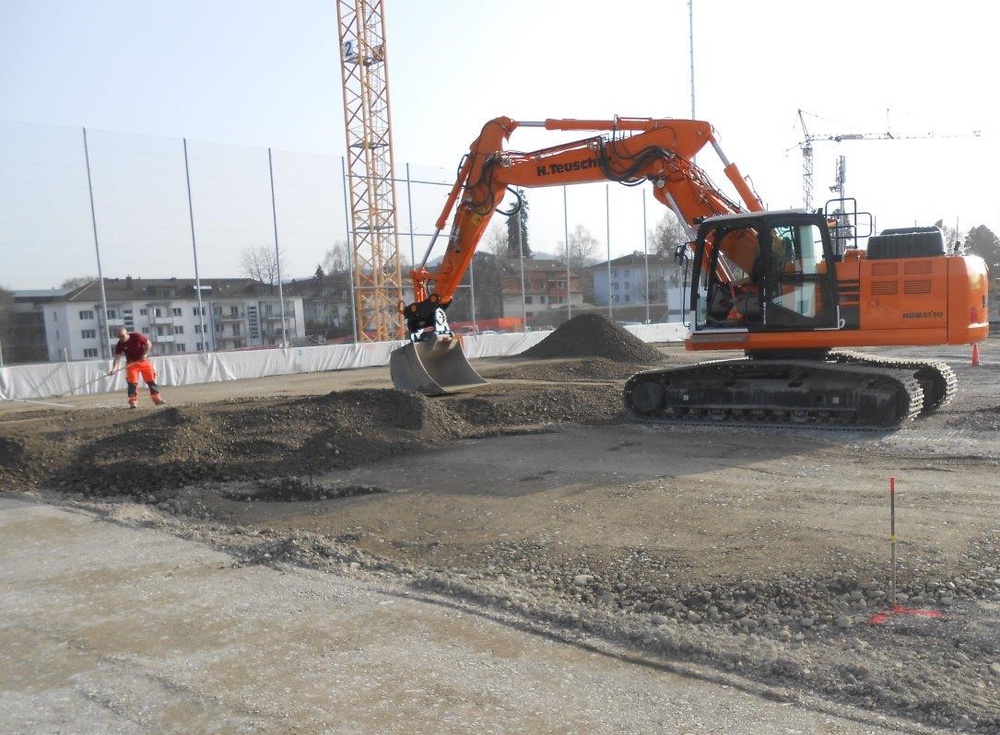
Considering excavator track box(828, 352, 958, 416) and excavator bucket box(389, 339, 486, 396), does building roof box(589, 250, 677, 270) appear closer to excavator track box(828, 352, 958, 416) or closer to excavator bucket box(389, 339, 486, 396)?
excavator bucket box(389, 339, 486, 396)

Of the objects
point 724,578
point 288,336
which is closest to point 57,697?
point 724,578

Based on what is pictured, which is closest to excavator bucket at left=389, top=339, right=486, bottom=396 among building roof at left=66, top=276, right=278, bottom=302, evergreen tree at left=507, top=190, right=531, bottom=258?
building roof at left=66, top=276, right=278, bottom=302

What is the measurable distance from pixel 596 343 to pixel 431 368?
30.3 feet

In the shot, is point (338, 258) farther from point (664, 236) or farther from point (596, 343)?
point (664, 236)

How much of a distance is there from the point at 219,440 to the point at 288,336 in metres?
16.4

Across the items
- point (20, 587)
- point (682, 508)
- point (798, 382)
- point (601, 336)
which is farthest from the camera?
point (601, 336)

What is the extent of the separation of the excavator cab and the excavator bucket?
16.5 ft

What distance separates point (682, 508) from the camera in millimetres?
7297

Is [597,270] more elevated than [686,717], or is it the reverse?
[597,270]

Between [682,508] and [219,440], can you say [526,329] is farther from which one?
[682,508]

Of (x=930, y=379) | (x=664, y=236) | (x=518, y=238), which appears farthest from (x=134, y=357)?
(x=664, y=236)

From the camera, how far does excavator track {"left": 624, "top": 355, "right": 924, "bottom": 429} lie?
36.2 feet

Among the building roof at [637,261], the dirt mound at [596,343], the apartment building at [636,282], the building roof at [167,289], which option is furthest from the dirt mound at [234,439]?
the apartment building at [636,282]

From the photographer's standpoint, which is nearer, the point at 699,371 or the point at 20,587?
the point at 20,587
